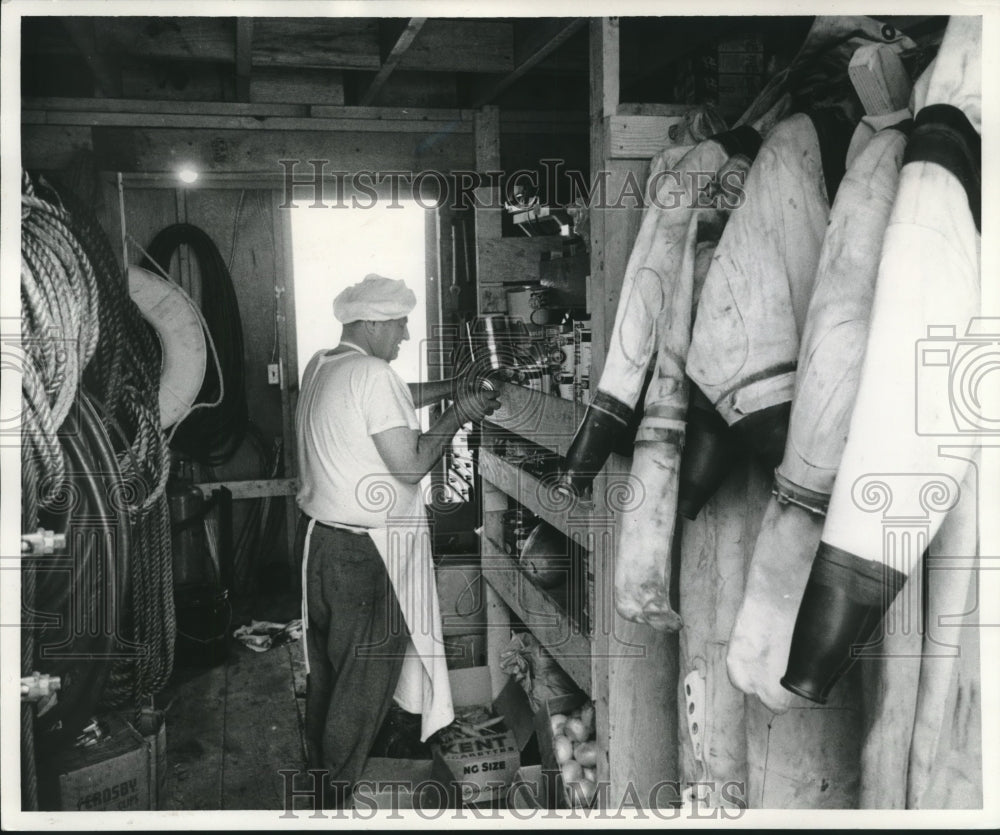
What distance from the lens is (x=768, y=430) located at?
156cm

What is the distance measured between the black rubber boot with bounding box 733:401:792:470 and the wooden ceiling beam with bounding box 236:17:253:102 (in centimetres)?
231

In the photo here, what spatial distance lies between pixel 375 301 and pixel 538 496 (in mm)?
807

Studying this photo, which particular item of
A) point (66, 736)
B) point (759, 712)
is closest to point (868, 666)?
point (759, 712)

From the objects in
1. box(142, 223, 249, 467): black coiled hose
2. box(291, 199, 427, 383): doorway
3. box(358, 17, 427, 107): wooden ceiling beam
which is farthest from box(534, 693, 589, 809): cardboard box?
box(142, 223, 249, 467): black coiled hose

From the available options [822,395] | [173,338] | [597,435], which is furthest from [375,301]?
[822,395]

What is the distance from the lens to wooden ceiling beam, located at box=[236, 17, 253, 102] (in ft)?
10.0

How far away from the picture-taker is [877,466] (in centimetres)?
132

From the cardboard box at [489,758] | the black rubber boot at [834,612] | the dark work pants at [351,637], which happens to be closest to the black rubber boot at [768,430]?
the black rubber boot at [834,612]

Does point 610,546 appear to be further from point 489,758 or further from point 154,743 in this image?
point 154,743

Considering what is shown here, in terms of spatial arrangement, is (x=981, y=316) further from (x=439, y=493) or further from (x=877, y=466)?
(x=439, y=493)

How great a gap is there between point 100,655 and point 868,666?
187cm

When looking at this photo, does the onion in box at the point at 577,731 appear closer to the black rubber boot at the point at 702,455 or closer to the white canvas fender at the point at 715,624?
the white canvas fender at the point at 715,624

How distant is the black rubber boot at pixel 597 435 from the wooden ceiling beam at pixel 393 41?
5.48ft

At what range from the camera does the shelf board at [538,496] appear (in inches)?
93.7
